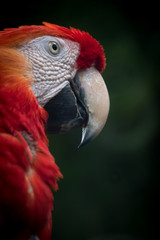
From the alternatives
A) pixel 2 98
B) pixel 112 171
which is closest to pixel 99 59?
pixel 2 98

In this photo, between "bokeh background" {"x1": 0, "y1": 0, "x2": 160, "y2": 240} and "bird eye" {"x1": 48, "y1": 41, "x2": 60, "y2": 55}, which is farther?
"bokeh background" {"x1": 0, "y1": 0, "x2": 160, "y2": 240}

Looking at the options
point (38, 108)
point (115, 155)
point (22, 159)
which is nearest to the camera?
point (22, 159)

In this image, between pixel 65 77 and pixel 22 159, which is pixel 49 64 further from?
pixel 22 159

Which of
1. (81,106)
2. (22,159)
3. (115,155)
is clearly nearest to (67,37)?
(81,106)

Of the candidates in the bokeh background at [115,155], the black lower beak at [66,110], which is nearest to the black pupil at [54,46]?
the black lower beak at [66,110]

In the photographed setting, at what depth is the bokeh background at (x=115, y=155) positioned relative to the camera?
76.0 inches

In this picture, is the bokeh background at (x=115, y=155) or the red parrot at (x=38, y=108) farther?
the bokeh background at (x=115, y=155)

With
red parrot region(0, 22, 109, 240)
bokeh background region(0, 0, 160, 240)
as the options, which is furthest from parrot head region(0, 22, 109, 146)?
bokeh background region(0, 0, 160, 240)

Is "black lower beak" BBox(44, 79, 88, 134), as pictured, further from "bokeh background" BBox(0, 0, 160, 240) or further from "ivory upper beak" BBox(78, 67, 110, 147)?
"bokeh background" BBox(0, 0, 160, 240)

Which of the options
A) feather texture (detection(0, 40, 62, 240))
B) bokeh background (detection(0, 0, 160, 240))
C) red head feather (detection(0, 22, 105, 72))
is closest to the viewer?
feather texture (detection(0, 40, 62, 240))

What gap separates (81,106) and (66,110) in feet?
0.16

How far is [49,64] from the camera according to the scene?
822 mm

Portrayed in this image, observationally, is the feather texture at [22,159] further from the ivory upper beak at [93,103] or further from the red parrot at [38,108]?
the ivory upper beak at [93,103]

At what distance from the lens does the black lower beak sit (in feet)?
2.72
